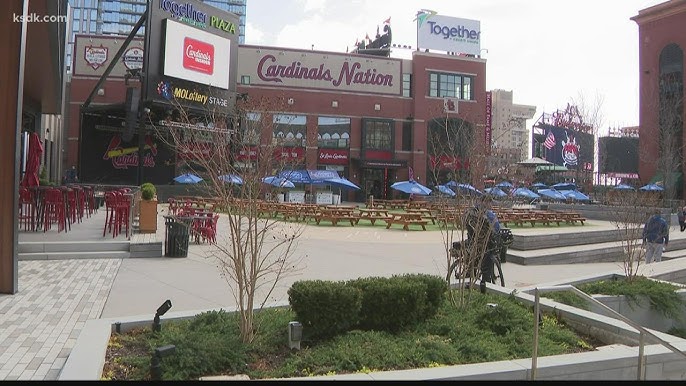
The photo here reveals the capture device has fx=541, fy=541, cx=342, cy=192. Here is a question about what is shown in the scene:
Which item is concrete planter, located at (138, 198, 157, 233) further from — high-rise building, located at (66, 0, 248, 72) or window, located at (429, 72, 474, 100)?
high-rise building, located at (66, 0, 248, 72)

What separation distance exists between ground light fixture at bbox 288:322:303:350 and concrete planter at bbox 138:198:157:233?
1030 cm

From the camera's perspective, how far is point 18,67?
24.9 ft

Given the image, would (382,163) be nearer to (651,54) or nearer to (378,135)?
(378,135)

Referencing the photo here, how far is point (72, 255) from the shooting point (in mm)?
11219

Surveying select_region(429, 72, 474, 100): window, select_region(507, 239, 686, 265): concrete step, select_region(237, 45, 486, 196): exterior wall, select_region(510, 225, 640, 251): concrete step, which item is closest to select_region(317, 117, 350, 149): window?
select_region(237, 45, 486, 196): exterior wall

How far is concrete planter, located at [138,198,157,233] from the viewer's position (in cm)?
1433

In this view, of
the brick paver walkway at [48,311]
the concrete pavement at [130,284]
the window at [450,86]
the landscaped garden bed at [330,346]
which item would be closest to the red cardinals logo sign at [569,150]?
the window at [450,86]

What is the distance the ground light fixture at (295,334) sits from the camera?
5.10m

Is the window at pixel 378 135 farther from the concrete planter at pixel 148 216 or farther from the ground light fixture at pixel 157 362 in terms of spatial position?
the ground light fixture at pixel 157 362

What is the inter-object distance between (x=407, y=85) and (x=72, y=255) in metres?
45.6

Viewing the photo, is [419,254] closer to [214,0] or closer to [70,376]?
[70,376]

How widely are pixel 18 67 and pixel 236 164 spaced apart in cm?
406

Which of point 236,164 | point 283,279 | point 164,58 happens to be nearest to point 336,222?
point 283,279

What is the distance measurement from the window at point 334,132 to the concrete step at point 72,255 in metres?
Answer: 39.7
